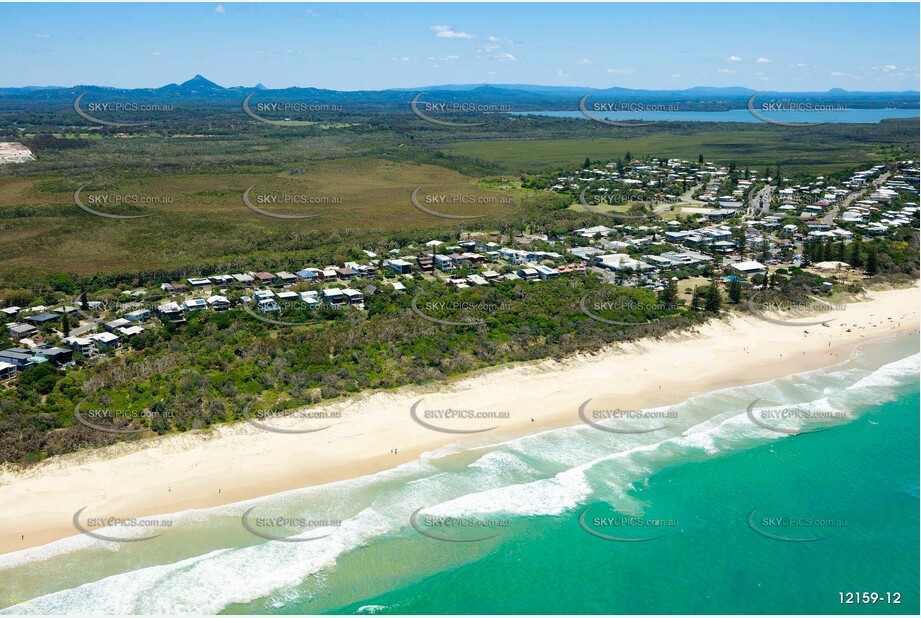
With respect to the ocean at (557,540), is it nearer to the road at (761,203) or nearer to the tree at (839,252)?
the tree at (839,252)

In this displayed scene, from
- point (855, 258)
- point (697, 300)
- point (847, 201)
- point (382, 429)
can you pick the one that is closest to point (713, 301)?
point (697, 300)

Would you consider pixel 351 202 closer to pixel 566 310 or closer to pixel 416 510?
pixel 566 310

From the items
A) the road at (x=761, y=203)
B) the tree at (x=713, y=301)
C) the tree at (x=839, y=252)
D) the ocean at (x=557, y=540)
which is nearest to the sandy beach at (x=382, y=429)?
the ocean at (x=557, y=540)

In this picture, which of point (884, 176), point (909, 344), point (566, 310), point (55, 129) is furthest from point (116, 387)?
point (55, 129)

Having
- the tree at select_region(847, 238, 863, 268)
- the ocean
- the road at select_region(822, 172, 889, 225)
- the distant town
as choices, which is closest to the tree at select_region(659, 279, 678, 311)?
the distant town

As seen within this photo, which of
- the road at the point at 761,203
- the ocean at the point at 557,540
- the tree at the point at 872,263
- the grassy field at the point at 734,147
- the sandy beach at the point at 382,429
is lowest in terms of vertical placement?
the ocean at the point at 557,540

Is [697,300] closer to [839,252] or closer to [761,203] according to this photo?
[839,252]
